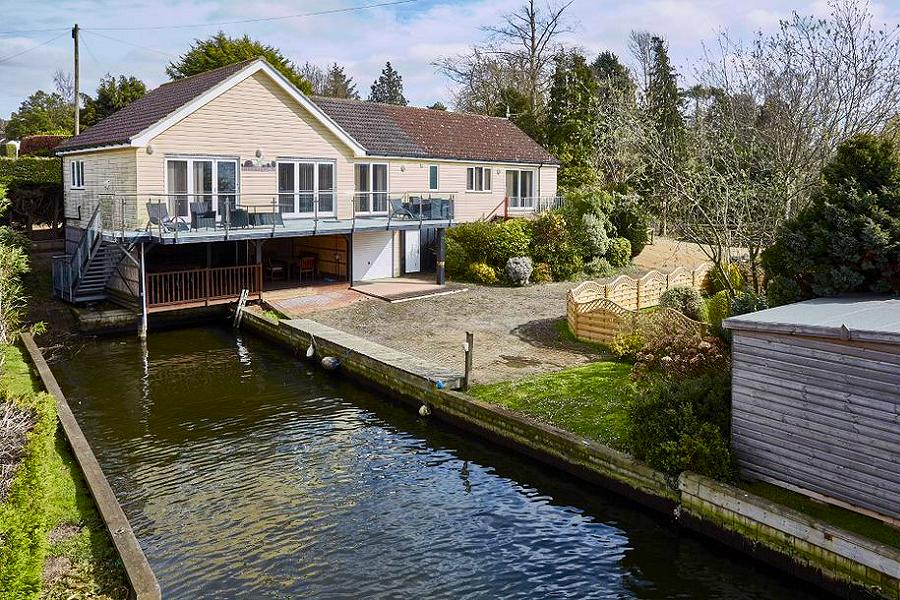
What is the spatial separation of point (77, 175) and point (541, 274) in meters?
18.1

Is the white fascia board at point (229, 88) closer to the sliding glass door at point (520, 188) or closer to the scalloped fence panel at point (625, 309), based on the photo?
the sliding glass door at point (520, 188)

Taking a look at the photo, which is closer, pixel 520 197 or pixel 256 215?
pixel 256 215

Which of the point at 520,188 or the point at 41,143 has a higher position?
the point at 41,143

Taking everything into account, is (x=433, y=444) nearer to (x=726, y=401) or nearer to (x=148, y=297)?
(x=726, y=401)

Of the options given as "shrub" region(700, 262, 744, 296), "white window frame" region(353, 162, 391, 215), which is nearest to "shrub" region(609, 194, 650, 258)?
"shrub" region(700, 262, 744, 296)

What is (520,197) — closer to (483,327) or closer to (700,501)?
(483,327)

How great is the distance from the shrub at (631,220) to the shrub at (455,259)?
26.2 feet

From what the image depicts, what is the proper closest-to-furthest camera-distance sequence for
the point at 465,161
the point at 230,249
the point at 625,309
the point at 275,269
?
the point at 625,309 < the point at 230,249 < the point at 275,269 < the point at 465,161

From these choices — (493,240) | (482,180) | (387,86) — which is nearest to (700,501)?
(493,240)

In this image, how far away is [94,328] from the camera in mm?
23406

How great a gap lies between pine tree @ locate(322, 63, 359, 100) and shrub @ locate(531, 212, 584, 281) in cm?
6134

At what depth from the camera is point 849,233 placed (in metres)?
12.6

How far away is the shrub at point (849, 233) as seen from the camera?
494 inches

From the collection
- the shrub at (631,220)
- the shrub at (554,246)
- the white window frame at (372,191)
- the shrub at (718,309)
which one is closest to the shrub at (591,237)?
the shrub at (554,246)
